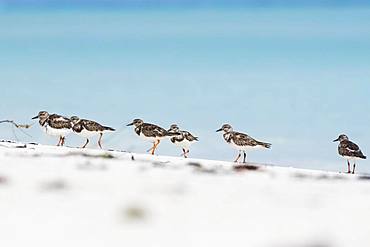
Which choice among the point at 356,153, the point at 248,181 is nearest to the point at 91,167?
the point at 248,181

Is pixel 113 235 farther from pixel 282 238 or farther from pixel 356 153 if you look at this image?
pixel 356 153

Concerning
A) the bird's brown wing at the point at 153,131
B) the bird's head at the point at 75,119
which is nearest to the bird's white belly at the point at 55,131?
the bird's head at the point at 75,119

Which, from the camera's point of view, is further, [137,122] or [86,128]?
[137,122]

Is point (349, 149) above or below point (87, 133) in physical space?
above

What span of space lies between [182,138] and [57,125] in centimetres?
435

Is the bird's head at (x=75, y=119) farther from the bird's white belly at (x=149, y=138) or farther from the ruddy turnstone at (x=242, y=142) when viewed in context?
Answer: the ruddy turnstone at (x=242, y=142)

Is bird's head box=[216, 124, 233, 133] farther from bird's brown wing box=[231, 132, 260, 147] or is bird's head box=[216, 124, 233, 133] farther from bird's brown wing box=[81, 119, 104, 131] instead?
bird's brown wing box=[81, 119, 104, 131]

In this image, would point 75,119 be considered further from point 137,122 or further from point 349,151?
point 349,151

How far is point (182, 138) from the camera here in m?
25.9

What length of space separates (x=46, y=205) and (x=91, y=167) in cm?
287

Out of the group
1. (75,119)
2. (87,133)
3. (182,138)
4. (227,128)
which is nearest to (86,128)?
(87,133)

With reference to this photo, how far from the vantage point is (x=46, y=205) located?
573 cm

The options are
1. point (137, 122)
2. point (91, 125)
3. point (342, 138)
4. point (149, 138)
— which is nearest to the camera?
point (149, 138)

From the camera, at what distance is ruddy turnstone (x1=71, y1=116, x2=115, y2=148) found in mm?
25281
